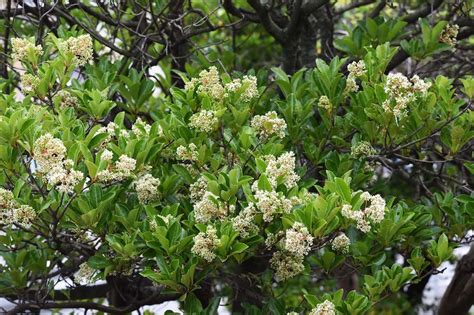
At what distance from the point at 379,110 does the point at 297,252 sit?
2.75 feet

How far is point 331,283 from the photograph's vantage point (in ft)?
22.1

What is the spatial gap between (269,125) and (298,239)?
66 cm

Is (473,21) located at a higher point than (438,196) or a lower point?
higher

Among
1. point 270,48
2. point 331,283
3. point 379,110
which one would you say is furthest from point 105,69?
point 331,283

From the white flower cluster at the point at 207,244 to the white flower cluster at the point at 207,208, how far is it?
0.11 metres

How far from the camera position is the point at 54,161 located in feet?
8.58

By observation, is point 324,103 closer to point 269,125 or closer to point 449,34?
point 269,125

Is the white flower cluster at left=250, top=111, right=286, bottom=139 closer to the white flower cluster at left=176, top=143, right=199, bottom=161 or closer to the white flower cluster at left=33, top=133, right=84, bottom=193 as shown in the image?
the white flower cluster at left=176, top=143, right=199, bottom=161

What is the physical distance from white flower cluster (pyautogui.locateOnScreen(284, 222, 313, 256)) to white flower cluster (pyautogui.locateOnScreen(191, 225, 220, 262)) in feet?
0.81

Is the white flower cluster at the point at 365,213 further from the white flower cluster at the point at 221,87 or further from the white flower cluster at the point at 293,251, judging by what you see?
the white flower cluster at the point at 221,87

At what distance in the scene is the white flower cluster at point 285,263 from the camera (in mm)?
2822

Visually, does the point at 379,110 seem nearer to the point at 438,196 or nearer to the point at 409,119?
the point at 409,119

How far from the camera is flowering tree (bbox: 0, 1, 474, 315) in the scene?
106 inches

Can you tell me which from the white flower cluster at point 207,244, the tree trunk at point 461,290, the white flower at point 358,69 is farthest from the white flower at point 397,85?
the tree trunk at point 461,290
